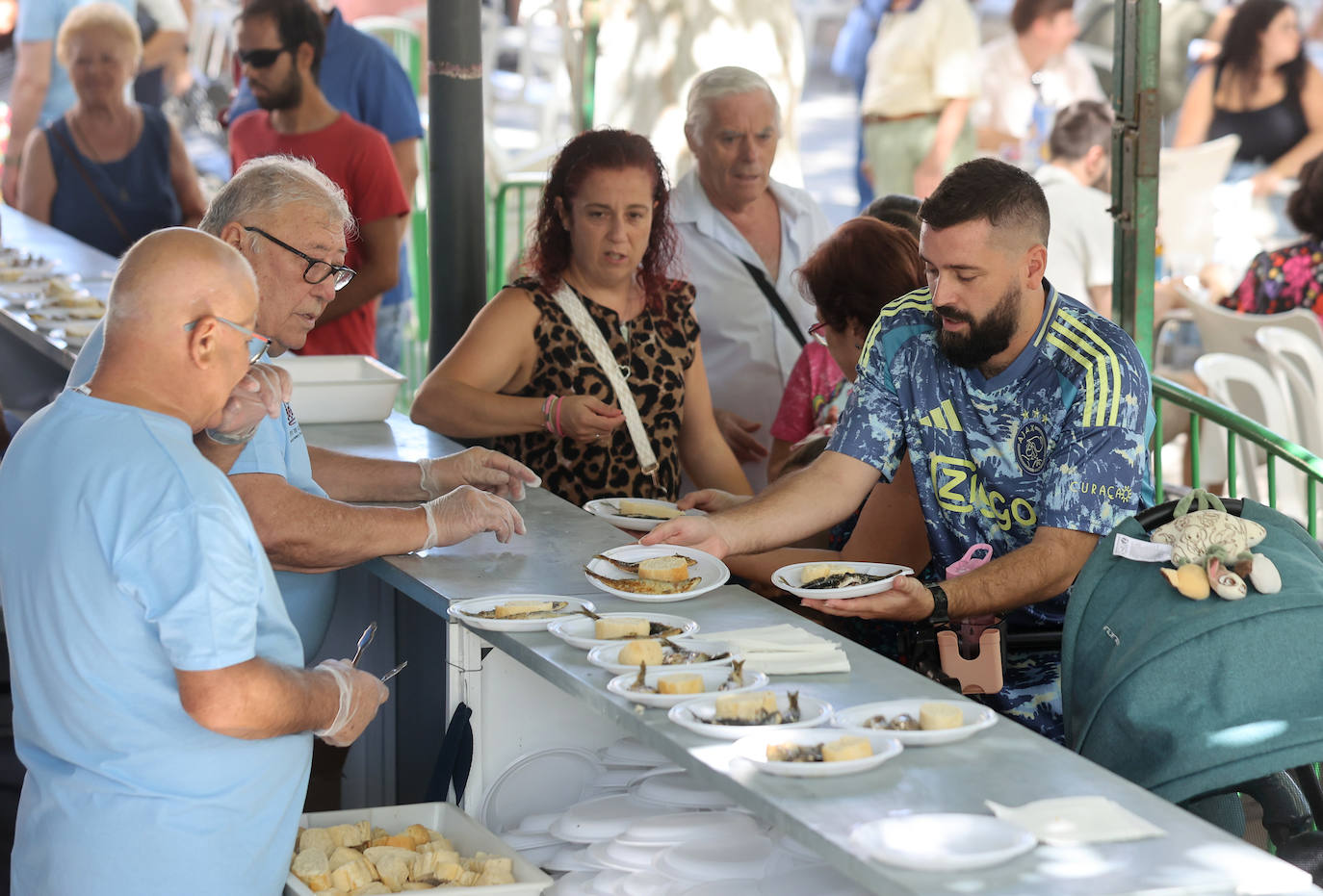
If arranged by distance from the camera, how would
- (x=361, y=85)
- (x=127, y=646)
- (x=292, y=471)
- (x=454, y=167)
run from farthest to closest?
(x=361, y=85) → (x=454, y=167) → (x=292, y=471) → (x=127, y=646)

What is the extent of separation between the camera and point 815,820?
172 centimetres

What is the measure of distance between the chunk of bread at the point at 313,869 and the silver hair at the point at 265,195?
112cm

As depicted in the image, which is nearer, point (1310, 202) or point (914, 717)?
point (914, 717)

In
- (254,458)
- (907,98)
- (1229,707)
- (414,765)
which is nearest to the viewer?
(1229,707)

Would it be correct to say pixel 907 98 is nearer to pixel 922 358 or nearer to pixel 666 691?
pixel 922 358

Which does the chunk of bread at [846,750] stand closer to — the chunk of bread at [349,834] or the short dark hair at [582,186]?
the chunk of bread at [349,834]

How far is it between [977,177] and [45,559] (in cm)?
187

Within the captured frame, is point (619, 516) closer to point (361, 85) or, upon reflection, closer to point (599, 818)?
point (599, 818)

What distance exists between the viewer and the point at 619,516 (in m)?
3.46

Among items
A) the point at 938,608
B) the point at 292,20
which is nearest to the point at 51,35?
the point at 292,20

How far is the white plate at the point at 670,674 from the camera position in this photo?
6.82 ft

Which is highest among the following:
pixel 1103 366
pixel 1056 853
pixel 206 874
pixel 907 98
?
pixel 907 98

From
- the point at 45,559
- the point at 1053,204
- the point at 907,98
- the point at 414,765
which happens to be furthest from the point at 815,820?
the point at 907,98

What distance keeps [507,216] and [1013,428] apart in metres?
5.28
